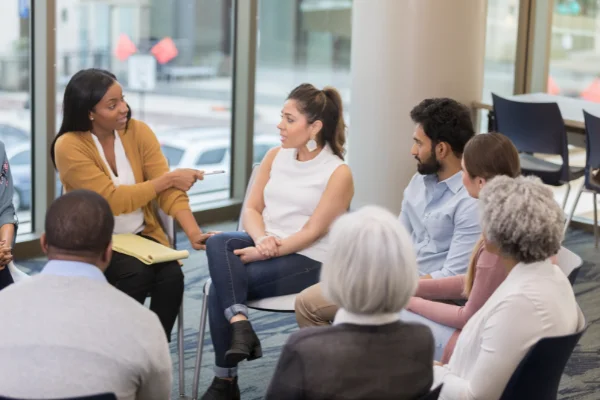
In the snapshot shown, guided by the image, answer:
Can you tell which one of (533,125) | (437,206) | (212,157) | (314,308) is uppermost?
(533,125)

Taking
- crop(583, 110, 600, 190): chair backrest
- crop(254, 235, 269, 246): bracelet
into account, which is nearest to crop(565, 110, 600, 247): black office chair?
crop(583, 110, 600, 190): chair backrest

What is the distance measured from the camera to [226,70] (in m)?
6.46

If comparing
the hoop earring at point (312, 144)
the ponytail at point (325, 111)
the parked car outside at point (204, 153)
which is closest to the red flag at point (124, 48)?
the parked car outside at point (204, 153)

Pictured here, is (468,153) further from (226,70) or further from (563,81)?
(563,81)

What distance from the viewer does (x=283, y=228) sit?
11.7 ft

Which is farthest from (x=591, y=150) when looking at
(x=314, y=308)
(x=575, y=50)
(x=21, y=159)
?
(x=21, y=159)

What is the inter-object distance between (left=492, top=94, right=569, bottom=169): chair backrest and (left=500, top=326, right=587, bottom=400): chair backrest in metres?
3.58

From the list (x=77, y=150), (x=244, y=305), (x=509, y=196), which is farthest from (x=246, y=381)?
(x=509, y=196)

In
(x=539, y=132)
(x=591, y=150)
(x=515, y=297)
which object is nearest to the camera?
(x=515, y=297)

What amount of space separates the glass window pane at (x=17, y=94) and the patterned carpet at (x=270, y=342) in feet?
1.84

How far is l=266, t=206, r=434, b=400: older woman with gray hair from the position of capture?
1881mm

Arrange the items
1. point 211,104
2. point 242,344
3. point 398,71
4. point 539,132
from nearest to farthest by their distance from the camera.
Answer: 1. point 242,344
2. point 398,71
3. point 539,132
4. point 211,104

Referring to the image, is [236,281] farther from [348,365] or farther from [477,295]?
[348,365]

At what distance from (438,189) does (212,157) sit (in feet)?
11.4
